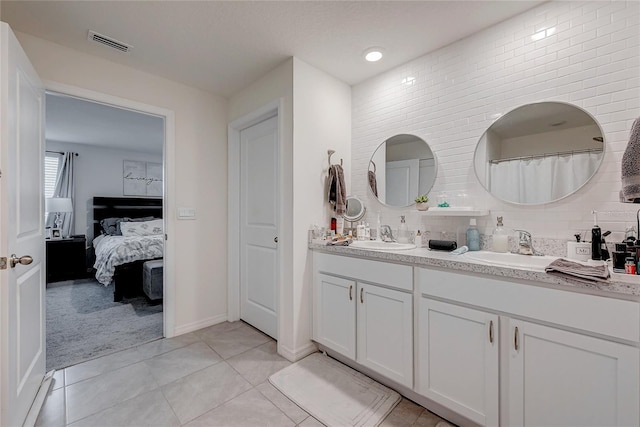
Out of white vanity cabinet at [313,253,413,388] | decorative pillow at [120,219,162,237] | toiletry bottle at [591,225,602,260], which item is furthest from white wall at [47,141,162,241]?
toiletry bottle at [591,225,602,260]

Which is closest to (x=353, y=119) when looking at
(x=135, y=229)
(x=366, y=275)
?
(x=366, y=275)

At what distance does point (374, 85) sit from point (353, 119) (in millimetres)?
350

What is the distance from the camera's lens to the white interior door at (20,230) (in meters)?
1.31

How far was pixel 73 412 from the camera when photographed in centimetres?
167

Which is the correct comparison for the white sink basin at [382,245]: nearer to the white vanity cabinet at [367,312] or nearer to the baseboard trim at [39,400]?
the white vanity cabinet at [367,312]

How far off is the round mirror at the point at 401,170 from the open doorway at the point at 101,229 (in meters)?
1.97

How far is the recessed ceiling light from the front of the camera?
2.16m

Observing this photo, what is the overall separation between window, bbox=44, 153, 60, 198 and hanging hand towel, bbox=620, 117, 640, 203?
7.05 meters

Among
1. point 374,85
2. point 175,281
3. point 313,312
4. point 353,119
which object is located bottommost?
point 313,312

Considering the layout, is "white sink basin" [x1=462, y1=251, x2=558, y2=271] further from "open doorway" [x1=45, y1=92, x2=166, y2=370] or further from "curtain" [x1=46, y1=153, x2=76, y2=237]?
"curtain" [x1=46, y1=153, x2=76, y2=237]

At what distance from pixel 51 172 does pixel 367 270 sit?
5.99 meters

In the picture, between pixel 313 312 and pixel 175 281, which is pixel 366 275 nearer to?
pixel 313 312

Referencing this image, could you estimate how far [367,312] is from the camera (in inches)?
76.8

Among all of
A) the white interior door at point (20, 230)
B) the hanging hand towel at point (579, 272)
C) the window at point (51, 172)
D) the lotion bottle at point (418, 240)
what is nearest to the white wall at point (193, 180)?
the white interior door at point (20, 230)
